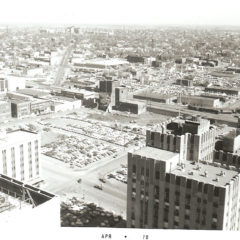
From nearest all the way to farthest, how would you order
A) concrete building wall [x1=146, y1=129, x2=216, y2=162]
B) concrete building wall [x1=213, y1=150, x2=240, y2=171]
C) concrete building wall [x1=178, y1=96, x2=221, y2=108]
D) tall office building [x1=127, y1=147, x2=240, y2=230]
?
tall office building [x1=127, y1=147, x2=240, y2=230], concrete building wall [x1=146, y1=129, x2=216, y2=162], concrete building wall [x1=213, y1=150, x2=240, y2=171], concrete building wall [x1=178, y1=96, x2=221, y2=108]

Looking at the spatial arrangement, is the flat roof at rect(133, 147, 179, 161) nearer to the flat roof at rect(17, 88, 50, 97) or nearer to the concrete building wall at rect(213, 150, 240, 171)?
the concrete building wall at rect(213, 150, 240, 171)

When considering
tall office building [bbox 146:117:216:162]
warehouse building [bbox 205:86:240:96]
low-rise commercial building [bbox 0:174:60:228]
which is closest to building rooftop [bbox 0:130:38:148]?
tall office building [bbox 146:117:216:162]

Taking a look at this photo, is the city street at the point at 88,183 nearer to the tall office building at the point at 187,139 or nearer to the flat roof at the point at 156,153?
the tall office building at the point at 187,139

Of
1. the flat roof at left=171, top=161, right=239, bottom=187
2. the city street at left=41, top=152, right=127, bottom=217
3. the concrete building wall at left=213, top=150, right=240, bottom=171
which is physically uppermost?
the flat roof at left=171, top=161, right=239, bottom=187

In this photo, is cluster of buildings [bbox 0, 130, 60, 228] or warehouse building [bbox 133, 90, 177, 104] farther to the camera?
warehouse building [bbox 133, 90, 177, 104]

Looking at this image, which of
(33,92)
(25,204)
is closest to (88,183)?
(25,204)

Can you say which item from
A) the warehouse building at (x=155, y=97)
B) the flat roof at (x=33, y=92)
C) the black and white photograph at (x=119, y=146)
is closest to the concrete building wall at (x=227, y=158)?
the black and white photograph at (x=119, y=146)

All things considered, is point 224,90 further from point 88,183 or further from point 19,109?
point 88,183

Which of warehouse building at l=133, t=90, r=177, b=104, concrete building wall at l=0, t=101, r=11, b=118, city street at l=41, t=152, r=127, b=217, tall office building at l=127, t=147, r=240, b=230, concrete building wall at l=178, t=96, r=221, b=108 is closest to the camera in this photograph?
tall office building at l=127, t=147, r=240, b=230
